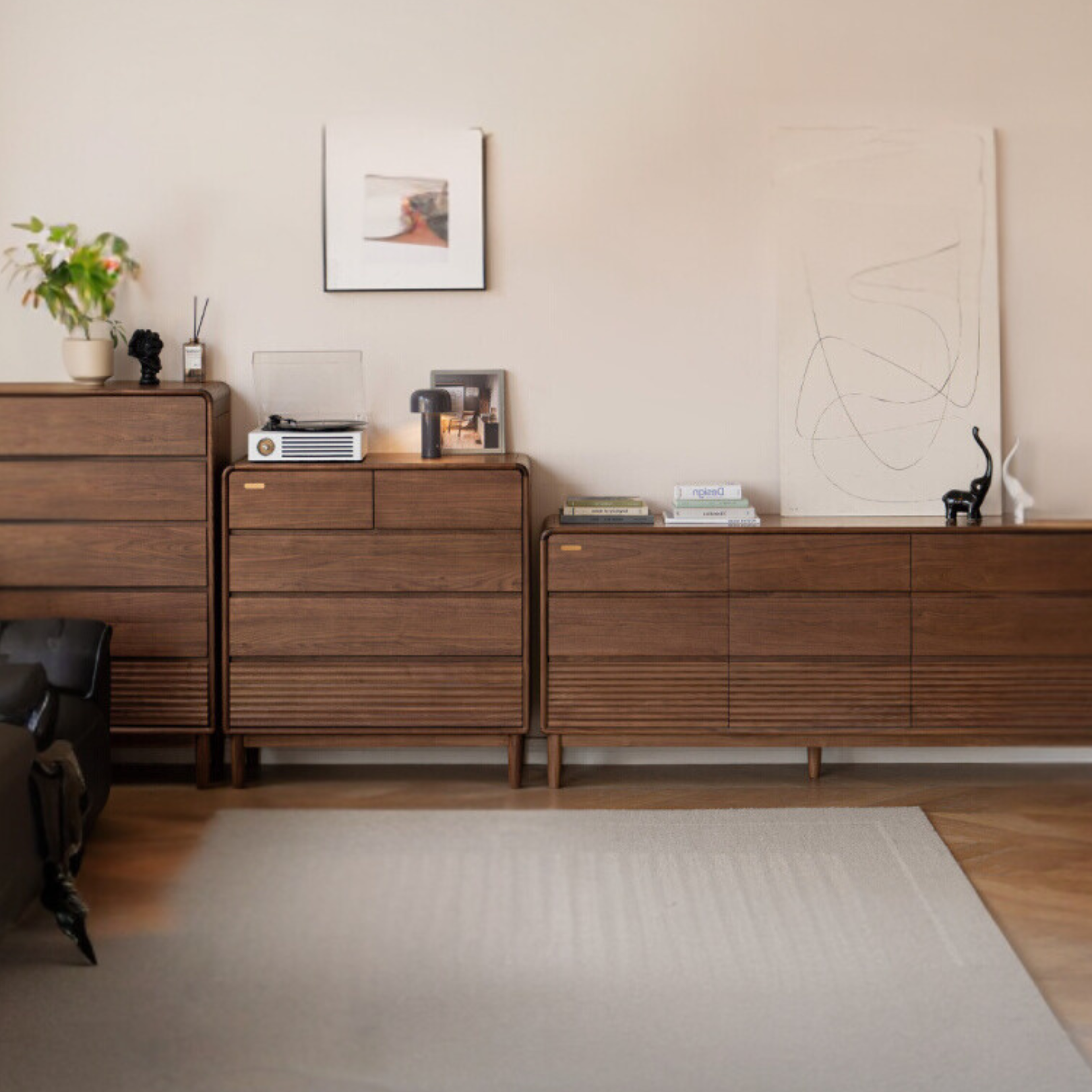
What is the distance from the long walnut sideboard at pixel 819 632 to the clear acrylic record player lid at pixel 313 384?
2.82ft

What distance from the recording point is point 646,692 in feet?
15.5

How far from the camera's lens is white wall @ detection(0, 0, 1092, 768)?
16.1ft

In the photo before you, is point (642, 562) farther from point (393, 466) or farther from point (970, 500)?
point (970, 500)

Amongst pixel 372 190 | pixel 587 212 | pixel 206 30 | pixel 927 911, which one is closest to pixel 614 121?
pixel 587 212

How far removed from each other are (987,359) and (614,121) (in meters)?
1.46

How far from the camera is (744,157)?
195 inches

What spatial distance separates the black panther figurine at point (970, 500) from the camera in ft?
15.6

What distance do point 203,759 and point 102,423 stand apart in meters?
1.10

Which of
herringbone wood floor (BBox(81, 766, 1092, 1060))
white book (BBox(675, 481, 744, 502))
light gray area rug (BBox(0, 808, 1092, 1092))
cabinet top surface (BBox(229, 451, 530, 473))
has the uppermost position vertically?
cabinet top surface (BBox(229, 451, 530, 473))

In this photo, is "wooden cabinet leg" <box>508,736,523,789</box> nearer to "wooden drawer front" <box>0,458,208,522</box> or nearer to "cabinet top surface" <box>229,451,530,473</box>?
"cabinet top surface" <box>229,451,530,473</box>

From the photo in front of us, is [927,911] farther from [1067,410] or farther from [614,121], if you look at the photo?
[614,121]

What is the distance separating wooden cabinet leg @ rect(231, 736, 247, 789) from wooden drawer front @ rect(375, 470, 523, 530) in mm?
835

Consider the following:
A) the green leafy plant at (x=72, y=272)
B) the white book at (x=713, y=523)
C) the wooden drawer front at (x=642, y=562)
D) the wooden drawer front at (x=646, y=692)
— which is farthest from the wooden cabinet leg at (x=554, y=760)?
the green leafy plant at (x=72, y=272)

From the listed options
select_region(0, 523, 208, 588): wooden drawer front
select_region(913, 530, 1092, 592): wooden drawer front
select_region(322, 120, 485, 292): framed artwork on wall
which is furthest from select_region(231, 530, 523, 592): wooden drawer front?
select_region(913, 530, 1092, 592): wooden drawer front
